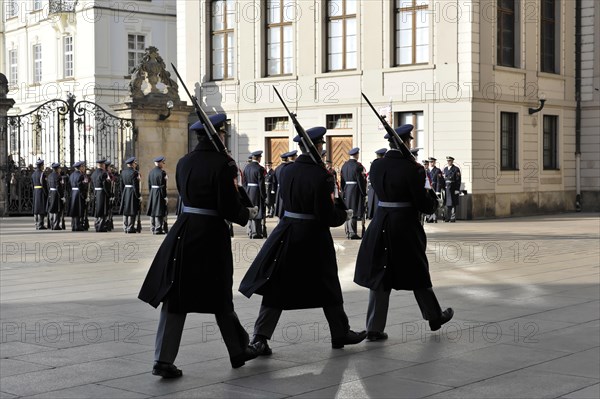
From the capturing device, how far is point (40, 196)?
2603 centimetres

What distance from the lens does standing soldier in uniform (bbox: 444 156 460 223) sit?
28344 millimetres

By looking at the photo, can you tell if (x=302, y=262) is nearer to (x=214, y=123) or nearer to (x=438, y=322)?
(x=214, y=123)

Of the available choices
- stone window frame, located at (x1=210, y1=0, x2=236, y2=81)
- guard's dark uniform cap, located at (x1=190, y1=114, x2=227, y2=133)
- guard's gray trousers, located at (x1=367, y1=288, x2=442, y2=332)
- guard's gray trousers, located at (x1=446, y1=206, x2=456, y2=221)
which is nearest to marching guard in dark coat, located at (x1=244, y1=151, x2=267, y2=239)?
guard's gray trousers, located at (x1=446, y1=206, x2=456, y2=221)

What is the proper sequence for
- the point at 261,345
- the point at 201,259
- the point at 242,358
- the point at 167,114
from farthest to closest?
the point at 167,114, the point at 261,345, the point at 242,358, the point at 201,259

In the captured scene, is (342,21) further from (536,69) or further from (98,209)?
(98,209)

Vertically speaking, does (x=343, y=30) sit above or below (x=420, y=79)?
above

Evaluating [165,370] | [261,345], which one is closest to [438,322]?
[261,345]

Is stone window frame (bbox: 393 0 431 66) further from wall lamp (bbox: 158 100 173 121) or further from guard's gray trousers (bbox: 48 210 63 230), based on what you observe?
guard's gray trousers (bbox: 48 210 63 230)

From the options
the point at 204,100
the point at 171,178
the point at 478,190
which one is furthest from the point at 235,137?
the point at 478,190

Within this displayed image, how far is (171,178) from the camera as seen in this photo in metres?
30.7

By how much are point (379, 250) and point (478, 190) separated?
2005cm

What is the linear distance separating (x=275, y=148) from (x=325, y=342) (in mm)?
24553

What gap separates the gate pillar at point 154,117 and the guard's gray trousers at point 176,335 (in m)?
22.1

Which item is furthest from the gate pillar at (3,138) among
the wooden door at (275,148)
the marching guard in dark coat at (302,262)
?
the marching guard in dark coat at (302,262)
